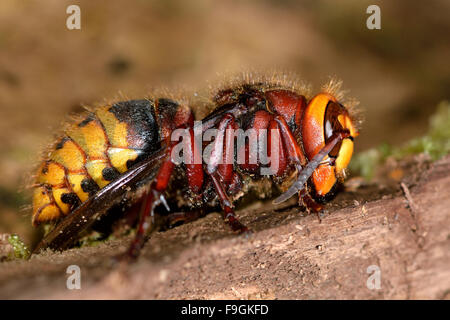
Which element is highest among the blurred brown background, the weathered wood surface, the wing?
the blurred brown background

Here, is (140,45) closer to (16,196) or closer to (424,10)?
(16,196)

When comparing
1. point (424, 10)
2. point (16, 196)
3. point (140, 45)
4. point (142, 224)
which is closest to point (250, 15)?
point (140, 45)

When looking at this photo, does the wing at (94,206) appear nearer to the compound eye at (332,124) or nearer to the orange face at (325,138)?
the orange face at (325,138)

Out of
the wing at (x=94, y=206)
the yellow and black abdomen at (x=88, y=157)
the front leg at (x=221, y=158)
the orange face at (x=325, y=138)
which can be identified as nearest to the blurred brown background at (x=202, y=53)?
the yellow and black abdomen at (x=88, y=157)

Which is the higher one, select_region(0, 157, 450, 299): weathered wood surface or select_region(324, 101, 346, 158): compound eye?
select_region(324, 101, 346, 158): compound eye

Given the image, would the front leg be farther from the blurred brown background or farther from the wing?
the blurred brown background

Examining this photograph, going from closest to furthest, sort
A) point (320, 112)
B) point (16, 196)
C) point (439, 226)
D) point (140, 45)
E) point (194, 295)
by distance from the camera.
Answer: point (194, 295)
point (439, 226)
point (320, 112)
point (16, 196)
point (140, 45)

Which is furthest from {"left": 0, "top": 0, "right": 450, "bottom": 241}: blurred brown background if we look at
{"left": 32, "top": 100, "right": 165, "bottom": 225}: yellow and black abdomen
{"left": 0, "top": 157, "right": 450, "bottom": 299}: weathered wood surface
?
{"left": 0, "top": 157, "right": 450, "bottom": 299}: weathered wood surface
